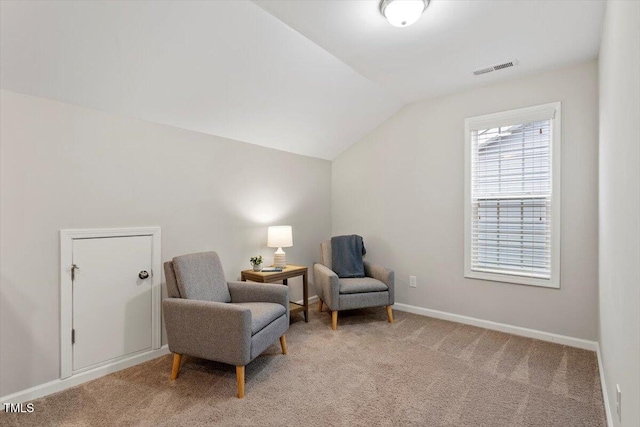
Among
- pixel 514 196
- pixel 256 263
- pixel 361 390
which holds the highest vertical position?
pixel 514 196

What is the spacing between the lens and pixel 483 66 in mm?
3025

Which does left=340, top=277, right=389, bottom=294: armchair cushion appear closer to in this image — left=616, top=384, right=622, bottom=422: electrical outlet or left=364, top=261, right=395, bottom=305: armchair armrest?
left=364, top=261, right=395, bottom=305: armchair armrest

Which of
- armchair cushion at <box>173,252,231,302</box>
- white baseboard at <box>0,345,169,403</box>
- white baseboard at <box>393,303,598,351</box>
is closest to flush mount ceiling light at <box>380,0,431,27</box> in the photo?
armchair cushion at <box>173,252,231,302</box>

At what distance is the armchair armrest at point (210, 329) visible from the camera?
7.15 feet

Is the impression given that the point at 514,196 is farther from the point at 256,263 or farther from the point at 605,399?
the point at 256,263

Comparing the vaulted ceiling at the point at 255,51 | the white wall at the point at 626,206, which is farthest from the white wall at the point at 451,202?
the white wall at the point at 626,206

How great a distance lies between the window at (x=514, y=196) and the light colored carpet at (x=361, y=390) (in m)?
0.73

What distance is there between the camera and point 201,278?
2.66 m

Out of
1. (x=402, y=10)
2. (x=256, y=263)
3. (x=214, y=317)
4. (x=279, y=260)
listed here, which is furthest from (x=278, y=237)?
(x=402, y=10)

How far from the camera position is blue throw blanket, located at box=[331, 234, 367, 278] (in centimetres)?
390

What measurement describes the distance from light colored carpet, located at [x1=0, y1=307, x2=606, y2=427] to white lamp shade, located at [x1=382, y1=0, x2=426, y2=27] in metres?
2.48

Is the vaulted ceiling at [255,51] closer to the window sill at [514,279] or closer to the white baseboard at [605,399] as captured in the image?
the window sill at [514,279]

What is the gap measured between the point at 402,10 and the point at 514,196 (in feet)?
7.09

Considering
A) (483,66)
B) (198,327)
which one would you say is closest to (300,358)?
(198,327)
